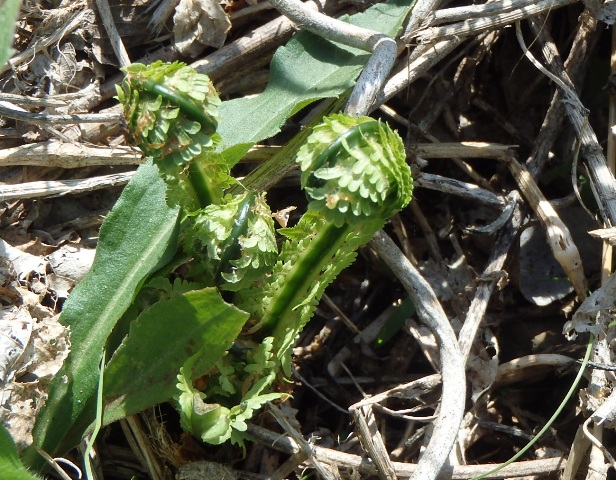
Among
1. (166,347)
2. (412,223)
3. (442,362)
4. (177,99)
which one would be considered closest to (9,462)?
(166,347)

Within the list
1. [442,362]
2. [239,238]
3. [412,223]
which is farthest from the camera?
[412,223]

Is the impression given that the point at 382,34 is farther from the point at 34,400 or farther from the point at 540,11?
the point at 34,400

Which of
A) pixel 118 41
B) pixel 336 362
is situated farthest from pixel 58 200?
pixel 336 362

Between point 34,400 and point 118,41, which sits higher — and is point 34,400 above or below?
below

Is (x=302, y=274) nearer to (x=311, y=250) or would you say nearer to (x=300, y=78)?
(x=311, y=250)

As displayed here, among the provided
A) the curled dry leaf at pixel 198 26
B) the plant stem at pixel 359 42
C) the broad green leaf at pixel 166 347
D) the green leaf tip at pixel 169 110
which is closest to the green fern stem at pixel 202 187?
the green leaf tip at pixel 169 110

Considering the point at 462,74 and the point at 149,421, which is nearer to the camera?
the point at 149,421
